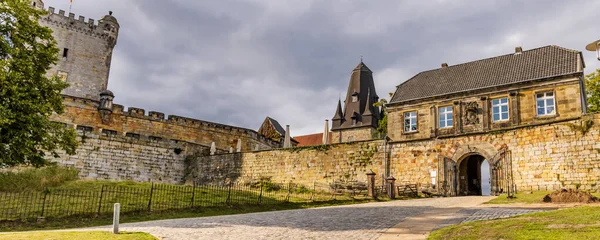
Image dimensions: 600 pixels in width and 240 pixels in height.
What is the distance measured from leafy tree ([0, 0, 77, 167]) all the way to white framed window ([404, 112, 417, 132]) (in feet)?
63.1

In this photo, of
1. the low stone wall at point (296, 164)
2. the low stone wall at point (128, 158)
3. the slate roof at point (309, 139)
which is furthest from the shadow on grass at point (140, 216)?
the slate roof at point (309, 139)

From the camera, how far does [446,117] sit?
28.5 metres

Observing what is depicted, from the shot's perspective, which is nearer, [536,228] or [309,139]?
[536,228]

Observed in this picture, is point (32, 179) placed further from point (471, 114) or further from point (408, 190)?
point (471, 114)

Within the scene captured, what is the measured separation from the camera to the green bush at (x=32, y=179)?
2253cm

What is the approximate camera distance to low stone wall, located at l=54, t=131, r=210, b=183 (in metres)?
30.0

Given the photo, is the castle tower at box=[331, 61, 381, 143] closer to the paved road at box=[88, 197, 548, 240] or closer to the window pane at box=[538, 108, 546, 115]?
the window pane at box=[538, 108, 546, 115]

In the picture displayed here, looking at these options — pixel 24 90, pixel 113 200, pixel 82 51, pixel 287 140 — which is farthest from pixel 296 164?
pixel 82 51

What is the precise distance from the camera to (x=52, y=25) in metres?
42.0

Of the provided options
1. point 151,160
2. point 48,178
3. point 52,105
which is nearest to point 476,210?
point 52,105

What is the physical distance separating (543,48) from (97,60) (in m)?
36.4

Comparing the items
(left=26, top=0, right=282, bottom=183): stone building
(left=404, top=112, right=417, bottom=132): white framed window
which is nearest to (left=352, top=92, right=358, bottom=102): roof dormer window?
(left=26, top=0, right=282, bottom=183): stone building

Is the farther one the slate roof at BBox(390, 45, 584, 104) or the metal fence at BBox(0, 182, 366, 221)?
the slate roof at BBox(390, 45, 584, 104)

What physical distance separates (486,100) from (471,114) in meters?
1.16
